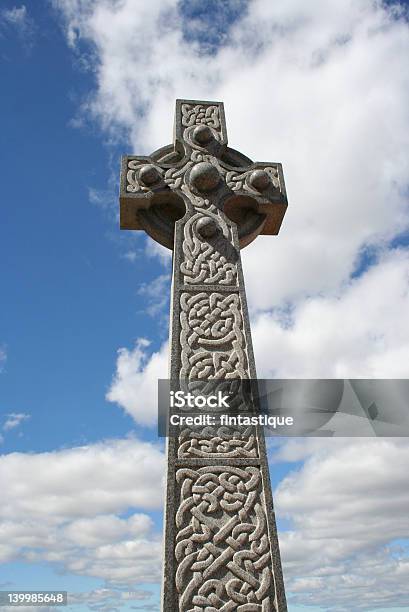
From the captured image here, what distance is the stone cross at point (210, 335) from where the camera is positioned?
9.78 feet

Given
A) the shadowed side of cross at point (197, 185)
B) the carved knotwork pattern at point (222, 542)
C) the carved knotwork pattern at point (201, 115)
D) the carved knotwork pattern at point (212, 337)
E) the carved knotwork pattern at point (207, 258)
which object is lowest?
the carved knotwork pattern at point (222, 542)

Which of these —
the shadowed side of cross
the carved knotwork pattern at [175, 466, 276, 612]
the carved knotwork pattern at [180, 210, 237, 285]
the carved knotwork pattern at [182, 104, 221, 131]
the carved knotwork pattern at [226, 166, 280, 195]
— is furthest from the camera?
the carved knotwork pattern at [182, 104, 221, 131]

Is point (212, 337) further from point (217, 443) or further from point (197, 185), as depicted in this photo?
point (197, 185)

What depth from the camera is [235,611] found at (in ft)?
9.40

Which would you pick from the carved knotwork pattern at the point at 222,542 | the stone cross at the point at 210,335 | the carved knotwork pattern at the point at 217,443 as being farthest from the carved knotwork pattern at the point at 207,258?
the carved knotwork pattern at the point at 222,542

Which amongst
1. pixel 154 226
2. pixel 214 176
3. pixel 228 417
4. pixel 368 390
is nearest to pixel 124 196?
pixel 154 226

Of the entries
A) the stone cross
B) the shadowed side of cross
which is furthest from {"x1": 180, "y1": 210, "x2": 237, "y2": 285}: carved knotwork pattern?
the shadowed side of cross

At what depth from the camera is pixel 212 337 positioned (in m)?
3.97

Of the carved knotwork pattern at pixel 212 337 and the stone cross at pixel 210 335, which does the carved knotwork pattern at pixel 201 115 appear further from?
the carved knotwork pattern at pixel 212 337

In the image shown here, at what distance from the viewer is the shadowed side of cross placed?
15.3 feet

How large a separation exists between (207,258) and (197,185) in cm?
75

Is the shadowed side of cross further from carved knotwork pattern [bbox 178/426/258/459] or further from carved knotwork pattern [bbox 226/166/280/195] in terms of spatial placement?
carved knotwork pattern [bbox 178/426/258/459]

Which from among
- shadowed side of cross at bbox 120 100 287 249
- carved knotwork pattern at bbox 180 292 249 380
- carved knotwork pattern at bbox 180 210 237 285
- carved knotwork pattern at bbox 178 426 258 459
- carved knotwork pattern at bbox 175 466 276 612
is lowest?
carved knotwork pattern at bbox 175 466 276 612

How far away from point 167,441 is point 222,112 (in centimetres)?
344
